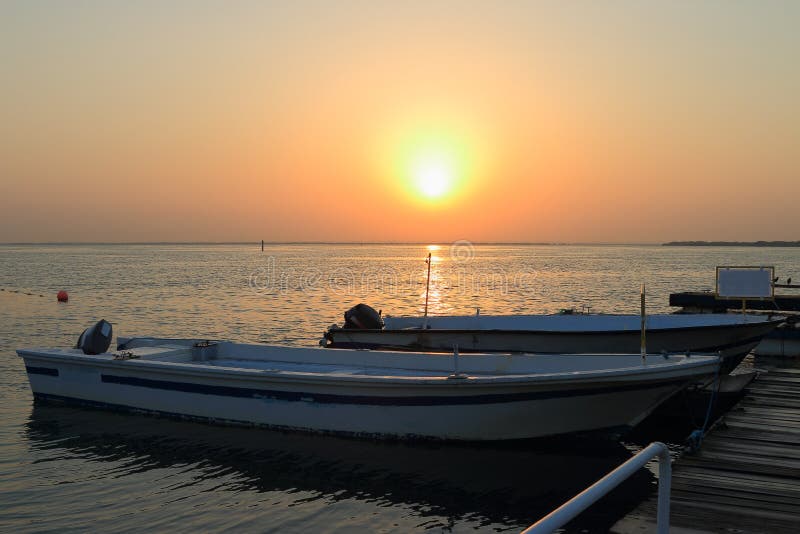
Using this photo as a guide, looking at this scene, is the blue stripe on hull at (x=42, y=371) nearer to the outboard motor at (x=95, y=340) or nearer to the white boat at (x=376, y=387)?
the white boat at (x=376, y=387)

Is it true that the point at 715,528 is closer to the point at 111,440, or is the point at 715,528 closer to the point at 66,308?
the point at 111,440

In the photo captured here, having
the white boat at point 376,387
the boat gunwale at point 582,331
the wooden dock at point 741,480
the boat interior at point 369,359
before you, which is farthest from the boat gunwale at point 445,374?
the boat gunwale at point 582,331

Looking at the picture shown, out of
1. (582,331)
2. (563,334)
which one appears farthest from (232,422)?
(582,331)

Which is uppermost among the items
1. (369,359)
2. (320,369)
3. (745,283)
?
(745,283)

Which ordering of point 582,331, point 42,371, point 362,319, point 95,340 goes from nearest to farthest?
point 95,340 → point 42,371 → point 582,331 → point 362,319

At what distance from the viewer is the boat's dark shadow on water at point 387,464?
9031mm

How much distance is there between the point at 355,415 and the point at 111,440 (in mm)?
4360

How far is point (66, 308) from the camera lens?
38.1 metres

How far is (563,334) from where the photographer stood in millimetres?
15266

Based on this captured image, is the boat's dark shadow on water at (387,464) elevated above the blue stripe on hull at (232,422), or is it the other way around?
the blue stripe on hull at (232,422)

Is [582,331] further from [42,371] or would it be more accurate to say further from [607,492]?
[607,492]

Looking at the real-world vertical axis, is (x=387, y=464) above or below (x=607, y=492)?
below

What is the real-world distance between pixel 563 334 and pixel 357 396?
619cm

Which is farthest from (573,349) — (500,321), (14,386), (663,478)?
(14,386)
